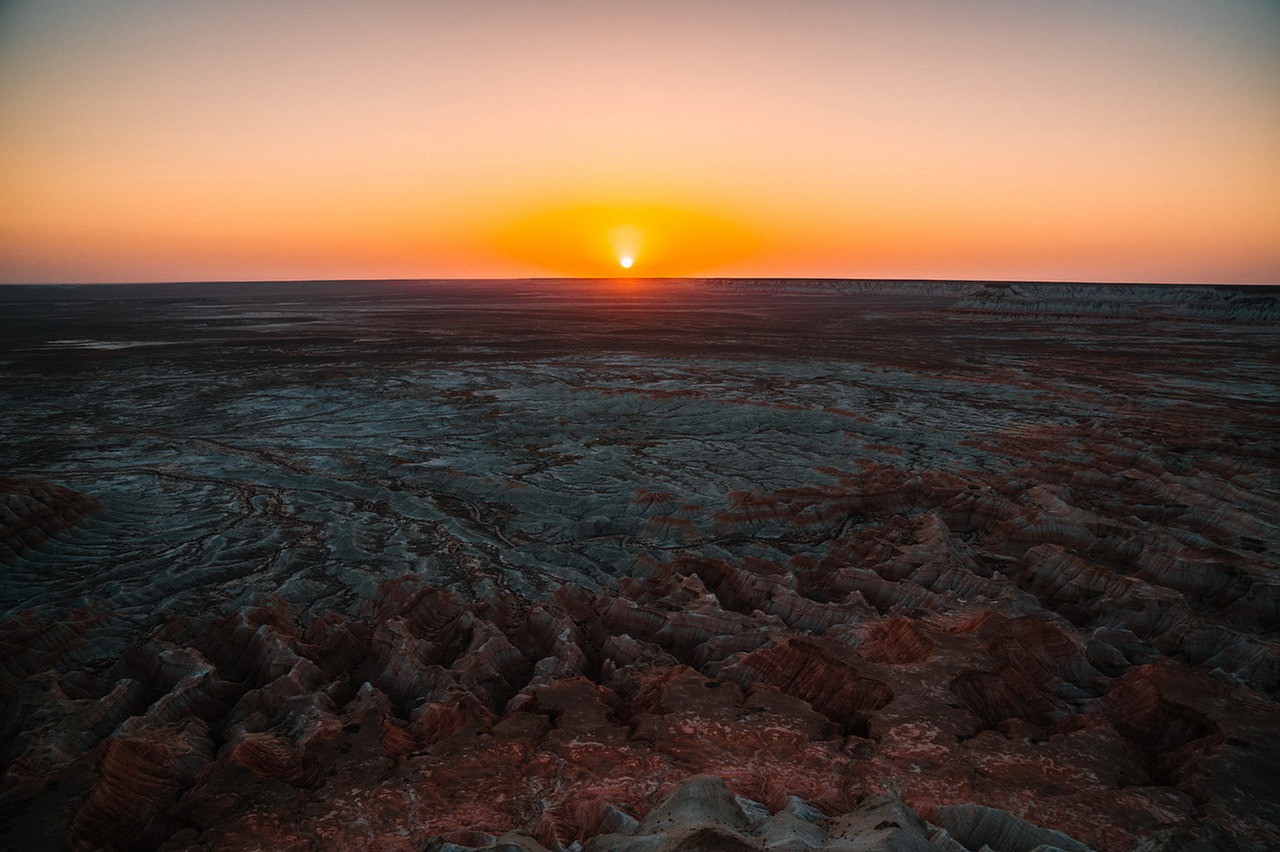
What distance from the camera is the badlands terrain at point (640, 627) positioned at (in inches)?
206

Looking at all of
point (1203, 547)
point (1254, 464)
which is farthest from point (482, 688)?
point (1254, 464)

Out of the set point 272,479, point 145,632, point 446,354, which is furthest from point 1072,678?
point 446,354

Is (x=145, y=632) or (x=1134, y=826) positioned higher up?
(x=1134, y=826)

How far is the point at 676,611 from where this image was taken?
910 centimetres

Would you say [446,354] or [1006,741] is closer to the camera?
[1006,741]

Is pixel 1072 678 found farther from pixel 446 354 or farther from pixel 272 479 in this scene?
pixel 446 354

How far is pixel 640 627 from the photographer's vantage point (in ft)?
29.1

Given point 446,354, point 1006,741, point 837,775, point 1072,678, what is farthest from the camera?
point 446,354

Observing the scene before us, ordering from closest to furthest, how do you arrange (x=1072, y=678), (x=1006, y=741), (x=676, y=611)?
(x=1006, y=741)
(x=1072, y=678)
(x=676, y=611)

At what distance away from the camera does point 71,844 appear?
5.00 m

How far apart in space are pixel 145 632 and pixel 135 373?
2839 centimetres

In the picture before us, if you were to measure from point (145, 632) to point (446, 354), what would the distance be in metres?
31.5

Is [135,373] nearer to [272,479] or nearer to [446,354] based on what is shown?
[446,354]

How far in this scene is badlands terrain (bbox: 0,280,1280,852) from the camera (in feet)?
17.2
